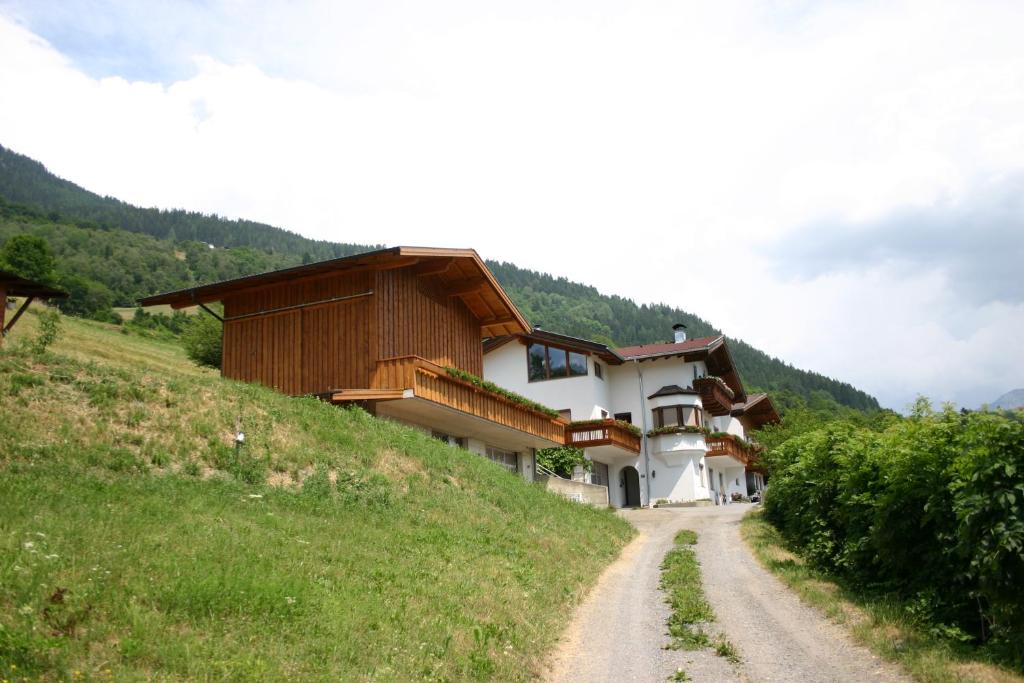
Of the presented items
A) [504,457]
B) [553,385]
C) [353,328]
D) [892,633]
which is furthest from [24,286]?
[553,385]

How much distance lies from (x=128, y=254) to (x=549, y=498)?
109436 millimetres

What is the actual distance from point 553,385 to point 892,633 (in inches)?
1379

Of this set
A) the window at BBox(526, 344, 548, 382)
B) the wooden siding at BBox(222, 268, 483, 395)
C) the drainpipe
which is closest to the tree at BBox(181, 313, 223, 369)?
the window at BBox(526, 344, 548, 382)

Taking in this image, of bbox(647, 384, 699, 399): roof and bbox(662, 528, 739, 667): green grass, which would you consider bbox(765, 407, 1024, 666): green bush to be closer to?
bbox(662, 528, 739, 667): green grass

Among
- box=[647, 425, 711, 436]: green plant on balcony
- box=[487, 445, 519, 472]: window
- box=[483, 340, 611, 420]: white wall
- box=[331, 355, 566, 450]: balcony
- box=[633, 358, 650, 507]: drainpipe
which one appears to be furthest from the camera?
box=[633, 358, 650, 507]: drainpipe

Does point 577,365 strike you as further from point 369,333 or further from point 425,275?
point 369,333

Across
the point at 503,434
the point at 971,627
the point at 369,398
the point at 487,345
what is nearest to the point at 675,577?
the point at 971,627

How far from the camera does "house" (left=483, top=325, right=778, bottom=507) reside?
147 ft

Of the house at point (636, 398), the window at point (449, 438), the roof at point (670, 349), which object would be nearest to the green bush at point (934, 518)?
the window at point (449, 438)

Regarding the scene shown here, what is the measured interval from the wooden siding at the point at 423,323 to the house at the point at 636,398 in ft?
44.6

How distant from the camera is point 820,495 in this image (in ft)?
60.1

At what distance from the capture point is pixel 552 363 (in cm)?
4656

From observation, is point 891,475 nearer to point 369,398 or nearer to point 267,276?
point 369,398

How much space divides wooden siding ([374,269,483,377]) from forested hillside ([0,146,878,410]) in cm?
6361
